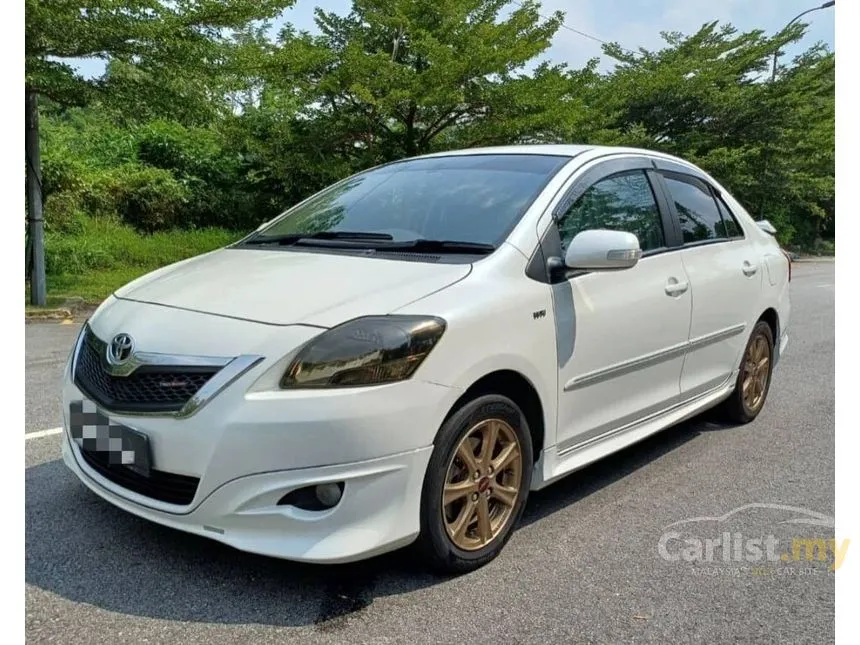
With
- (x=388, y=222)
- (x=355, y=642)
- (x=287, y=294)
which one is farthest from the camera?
(x=388, y=222)

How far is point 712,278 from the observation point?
14.0ft

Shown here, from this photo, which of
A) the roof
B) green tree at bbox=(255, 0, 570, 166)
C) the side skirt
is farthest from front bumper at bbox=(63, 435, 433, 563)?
green tree at bbox=(255, 0, 570, 166)

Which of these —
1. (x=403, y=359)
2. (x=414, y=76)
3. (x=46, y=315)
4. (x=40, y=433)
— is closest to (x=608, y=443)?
(x=403, y=359)

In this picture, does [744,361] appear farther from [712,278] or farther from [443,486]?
[443,486]

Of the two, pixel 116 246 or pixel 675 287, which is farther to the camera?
pixel 116 246

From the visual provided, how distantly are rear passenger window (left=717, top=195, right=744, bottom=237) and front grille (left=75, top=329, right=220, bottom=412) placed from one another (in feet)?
11.7

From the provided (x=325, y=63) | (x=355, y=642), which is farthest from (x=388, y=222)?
(x=325, y=63)

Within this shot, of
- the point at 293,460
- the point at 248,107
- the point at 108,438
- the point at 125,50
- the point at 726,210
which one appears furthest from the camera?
the point at 248,107

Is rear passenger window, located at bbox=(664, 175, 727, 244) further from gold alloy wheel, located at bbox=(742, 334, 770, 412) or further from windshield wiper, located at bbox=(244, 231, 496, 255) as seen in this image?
windshield wiper, located at bbox=(244, 231, 496, 255)

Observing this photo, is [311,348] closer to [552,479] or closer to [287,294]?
[287,294]

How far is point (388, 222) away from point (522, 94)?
1083 centimetres

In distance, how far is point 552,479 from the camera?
320 centimetres

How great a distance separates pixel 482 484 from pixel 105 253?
11948 mm

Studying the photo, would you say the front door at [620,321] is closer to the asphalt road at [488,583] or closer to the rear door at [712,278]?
the rear door at [712,278]
